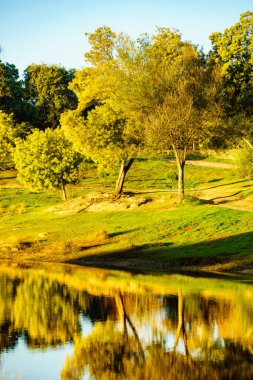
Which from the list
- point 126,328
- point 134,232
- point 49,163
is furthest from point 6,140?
point 126,328

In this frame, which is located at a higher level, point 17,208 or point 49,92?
point 49,92

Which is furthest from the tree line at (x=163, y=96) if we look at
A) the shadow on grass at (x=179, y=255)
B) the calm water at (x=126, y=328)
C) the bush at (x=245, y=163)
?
the calm water at (x=126, y=328)

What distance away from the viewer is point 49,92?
119 m

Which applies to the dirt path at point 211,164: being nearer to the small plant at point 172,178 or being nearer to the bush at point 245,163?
the small plant at point 172,178

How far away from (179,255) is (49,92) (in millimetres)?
80139

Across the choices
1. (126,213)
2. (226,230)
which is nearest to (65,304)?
(226,230)

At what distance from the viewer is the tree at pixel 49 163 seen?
224 feet

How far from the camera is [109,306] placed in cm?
2820

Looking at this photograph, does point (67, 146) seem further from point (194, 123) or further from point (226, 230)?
point (226, 230)

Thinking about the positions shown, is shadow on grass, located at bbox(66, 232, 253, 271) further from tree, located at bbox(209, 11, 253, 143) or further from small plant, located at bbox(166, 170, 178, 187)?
small plant, located at bbox(166, 170, 178, 187)

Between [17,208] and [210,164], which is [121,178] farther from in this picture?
[210,164]

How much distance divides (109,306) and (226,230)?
20295 mm

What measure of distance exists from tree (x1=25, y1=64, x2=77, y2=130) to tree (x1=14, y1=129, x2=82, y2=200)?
45.8 meters

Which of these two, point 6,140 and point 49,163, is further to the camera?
point 6,140
